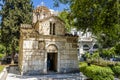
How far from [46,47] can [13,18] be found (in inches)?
531

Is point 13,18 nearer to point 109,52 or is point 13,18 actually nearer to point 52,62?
point 52,62

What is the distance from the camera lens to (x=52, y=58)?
23844 millimetres

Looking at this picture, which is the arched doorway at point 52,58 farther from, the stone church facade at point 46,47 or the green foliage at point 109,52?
the green foliage at point 109,52

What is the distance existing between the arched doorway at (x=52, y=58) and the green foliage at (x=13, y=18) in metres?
10.7

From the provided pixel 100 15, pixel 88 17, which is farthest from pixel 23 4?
pixel 100 15

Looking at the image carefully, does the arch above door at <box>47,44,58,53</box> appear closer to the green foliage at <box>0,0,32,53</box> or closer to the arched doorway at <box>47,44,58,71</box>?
the arched doorway at <box>47,44,58,71</box>

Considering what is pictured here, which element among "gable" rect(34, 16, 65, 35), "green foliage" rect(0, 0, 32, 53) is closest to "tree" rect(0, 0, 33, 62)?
"green foliage" rect(0, 0, 32, 53)

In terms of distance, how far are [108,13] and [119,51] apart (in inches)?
253

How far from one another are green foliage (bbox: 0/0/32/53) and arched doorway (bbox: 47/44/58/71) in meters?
10.7

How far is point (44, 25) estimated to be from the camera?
71.2 feet

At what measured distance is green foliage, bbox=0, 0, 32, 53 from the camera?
3159 centimetres

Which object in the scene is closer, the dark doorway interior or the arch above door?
the arch above door

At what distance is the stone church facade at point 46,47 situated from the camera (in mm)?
20297

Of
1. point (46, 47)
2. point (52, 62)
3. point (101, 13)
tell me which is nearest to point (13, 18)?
Result: point (52, 62)
